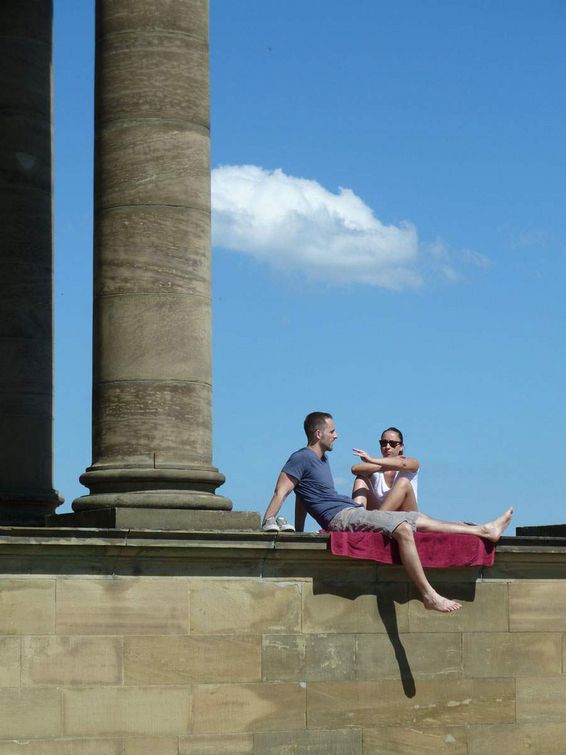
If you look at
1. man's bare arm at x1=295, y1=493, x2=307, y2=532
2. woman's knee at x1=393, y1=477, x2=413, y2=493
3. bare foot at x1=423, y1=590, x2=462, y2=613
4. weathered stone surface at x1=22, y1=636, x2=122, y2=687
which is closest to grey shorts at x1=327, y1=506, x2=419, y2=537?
woman's knee at x1=393, y1=477, x2=413, y2=493

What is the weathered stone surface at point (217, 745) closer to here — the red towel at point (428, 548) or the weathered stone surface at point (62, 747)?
the weathered stone surface at point (62, 747)

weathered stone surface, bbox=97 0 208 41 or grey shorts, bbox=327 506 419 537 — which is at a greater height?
weathered stone surface, bbox=97 0 208 41

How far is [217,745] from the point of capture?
98.6ft

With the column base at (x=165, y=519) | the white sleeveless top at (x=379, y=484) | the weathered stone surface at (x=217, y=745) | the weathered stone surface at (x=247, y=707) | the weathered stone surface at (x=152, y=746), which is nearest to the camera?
the weathered stone surface at (x=152, y=746)

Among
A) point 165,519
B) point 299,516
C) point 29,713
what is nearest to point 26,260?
point 299,516

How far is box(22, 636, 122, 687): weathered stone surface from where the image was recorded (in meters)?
28.9

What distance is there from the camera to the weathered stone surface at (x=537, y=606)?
1277 inches

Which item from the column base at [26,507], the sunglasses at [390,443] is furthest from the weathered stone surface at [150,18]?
the column base at [26,507]

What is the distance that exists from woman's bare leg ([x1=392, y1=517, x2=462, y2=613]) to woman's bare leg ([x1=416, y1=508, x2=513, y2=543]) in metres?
0.65

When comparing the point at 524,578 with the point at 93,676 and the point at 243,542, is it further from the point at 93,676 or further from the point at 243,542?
the point at 93,676

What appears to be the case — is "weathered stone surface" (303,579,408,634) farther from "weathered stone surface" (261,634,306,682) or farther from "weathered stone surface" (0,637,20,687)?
"weathered stone surface" (0,637,20,687)

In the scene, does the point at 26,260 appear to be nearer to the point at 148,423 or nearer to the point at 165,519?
the point at 148,423

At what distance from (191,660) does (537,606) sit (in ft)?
22.7

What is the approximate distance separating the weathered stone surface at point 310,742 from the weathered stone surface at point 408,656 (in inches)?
43.7
